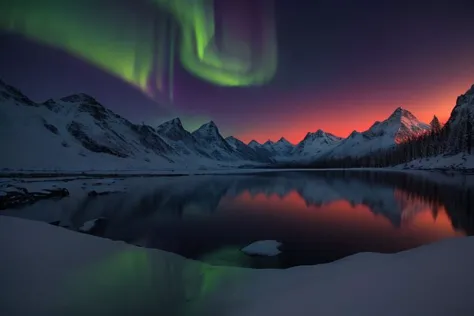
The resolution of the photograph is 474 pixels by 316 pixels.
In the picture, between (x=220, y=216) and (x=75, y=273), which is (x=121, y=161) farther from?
→ (x=75, y=273)

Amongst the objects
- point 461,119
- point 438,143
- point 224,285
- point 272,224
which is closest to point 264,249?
point 224,285

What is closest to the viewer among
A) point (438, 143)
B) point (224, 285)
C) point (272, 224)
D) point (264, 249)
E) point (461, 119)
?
point (224, 285)

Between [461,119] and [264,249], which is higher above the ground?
[461,119]

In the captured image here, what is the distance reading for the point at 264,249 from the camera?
16719 mm

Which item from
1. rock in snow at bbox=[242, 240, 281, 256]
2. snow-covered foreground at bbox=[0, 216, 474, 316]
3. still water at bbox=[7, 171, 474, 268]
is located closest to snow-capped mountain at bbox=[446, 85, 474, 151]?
still water at bbox=[7, 171, 474, 268]

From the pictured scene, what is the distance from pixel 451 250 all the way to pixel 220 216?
71.2 feet

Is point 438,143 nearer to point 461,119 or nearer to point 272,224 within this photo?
point 461,119

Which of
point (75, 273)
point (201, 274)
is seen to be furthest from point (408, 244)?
point (75, 273)

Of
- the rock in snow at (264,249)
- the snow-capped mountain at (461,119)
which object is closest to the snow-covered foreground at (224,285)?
the rock in snow at (264,249)

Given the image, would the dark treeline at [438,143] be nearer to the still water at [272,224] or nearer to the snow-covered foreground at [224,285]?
the still water at [272,224]

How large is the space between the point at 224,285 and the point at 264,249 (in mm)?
6474

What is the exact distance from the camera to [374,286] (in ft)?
27.2

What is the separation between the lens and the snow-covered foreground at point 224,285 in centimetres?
742

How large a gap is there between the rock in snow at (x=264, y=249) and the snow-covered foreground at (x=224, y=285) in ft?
12.1
